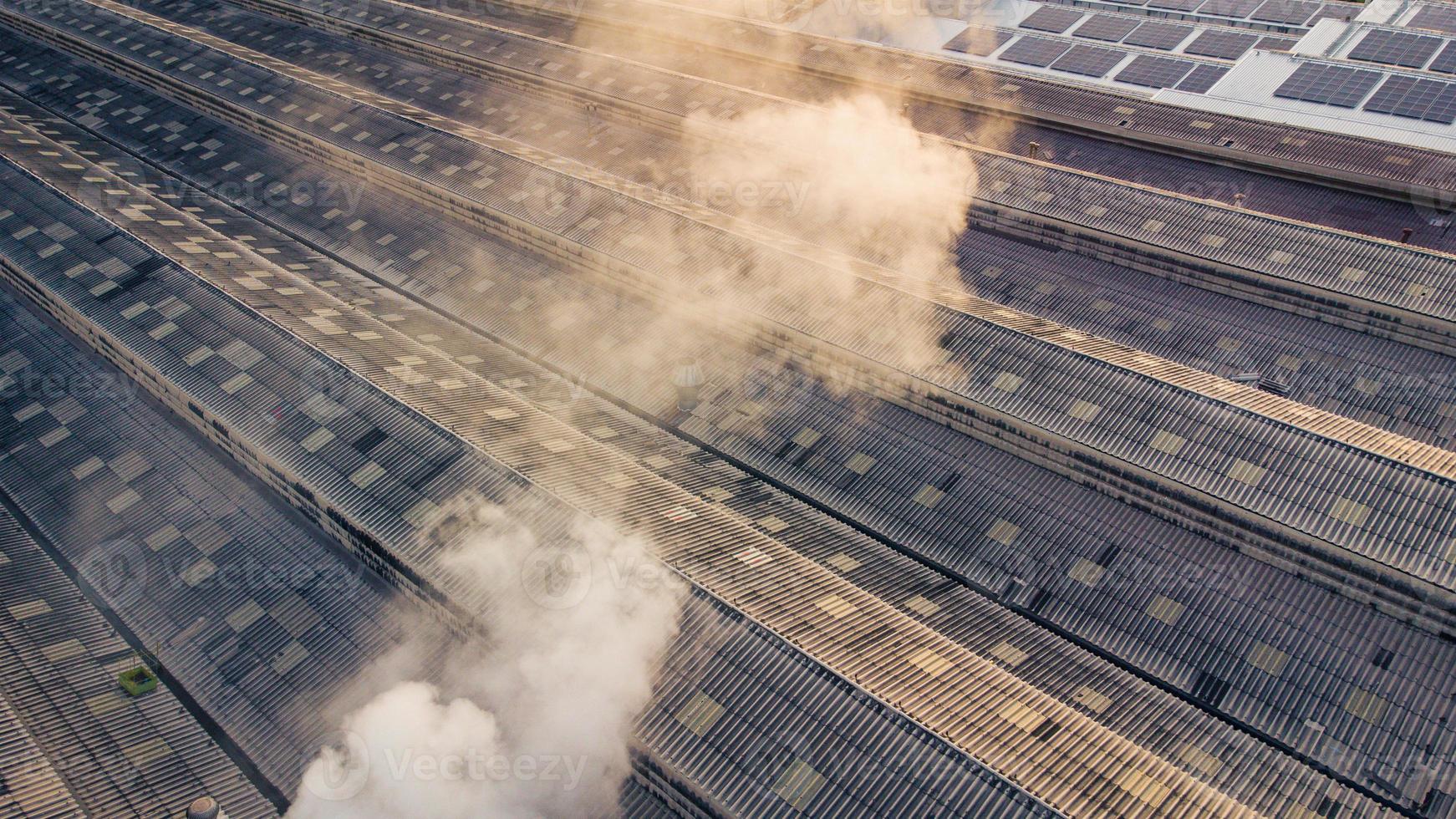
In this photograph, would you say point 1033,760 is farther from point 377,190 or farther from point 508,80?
point 508,80

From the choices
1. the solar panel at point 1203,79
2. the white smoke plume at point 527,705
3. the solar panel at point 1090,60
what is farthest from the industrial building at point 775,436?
the solar panel at point 1090,60

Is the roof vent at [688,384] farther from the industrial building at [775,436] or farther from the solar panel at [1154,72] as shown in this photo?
the solar panel at [1154,72]

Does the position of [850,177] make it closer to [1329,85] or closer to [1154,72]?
[1154,72]

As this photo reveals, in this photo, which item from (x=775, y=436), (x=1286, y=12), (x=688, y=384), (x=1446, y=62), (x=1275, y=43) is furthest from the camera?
(x=1286, y=12)

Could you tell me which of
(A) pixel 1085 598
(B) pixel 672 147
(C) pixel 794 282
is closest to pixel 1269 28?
(B) pixel 672 147

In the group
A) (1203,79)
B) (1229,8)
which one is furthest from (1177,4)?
(1203,79)

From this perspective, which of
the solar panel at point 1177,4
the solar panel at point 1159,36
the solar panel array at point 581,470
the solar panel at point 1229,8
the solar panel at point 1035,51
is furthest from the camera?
the solar panel at point 1177,4
